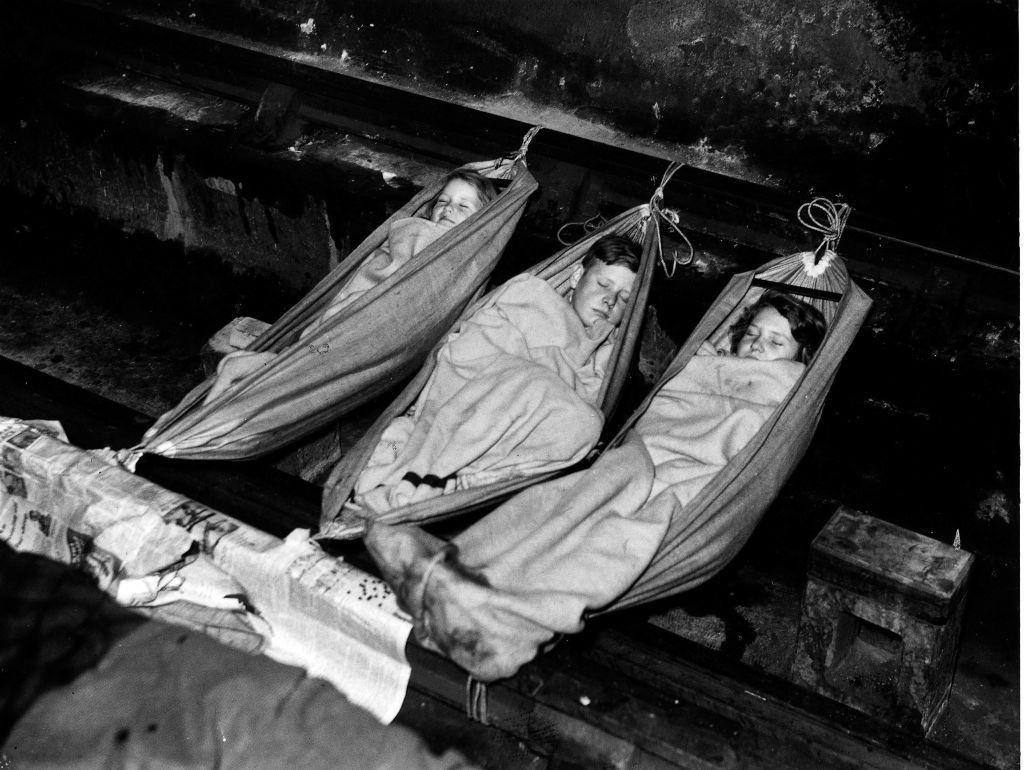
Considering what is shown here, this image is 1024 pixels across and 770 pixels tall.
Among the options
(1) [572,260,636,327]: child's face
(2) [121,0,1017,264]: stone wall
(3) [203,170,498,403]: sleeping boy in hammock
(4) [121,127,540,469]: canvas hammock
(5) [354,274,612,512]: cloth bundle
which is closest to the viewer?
(5) [354,274,612,512]: cloth bundle

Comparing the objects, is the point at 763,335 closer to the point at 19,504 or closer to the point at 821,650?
the point at 821,650

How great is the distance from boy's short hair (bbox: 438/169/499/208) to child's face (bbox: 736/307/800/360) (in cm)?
128

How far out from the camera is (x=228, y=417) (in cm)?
332

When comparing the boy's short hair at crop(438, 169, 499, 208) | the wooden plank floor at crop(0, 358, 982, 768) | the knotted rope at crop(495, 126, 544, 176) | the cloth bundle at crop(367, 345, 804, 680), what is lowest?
the wooden plank floor at crop(0, 358, 982, 768)

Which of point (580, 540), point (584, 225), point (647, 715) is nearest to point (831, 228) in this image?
point (584, 225)

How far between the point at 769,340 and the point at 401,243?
1.54m

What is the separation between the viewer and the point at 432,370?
11.7ft

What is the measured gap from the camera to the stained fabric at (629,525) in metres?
2.56

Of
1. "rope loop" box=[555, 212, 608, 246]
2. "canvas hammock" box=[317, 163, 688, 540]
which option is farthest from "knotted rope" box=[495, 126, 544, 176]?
"canvas hammock" box=[317, 163, 688, 540]

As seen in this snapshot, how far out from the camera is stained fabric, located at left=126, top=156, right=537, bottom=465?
333 cm

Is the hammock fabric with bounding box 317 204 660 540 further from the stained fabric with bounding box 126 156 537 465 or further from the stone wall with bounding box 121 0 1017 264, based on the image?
the stone wall with bounding box 121 0 1017 264

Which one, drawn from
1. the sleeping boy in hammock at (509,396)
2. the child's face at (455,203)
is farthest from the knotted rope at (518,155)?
the sleeping boy in hammock at (509,396)

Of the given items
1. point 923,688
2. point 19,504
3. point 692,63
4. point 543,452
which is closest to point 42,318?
point 19,504

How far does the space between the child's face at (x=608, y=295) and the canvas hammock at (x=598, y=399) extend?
0.32 feet
